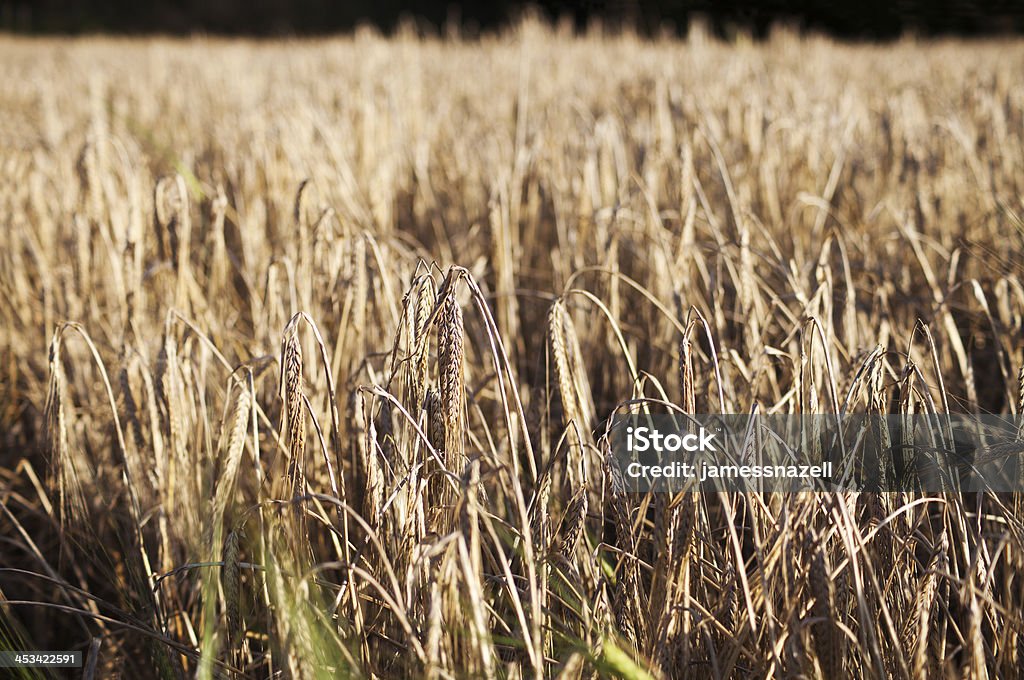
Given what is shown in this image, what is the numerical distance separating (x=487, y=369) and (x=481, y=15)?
1278 centimetres

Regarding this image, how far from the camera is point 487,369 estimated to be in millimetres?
1337

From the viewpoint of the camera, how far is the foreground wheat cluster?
78 centimetres

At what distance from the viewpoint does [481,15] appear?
1288 centimetres

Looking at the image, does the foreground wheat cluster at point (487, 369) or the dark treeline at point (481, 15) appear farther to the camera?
the dark treeline at point (481, 15)

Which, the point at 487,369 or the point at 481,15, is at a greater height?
the point at 481,15

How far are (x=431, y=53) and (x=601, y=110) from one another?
2.10 meters

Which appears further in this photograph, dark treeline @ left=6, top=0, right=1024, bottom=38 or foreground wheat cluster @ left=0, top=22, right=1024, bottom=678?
dark treeline @ left=6, top=0, right=1024, bottom=38

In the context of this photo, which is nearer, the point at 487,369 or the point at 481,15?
the point at 487,369

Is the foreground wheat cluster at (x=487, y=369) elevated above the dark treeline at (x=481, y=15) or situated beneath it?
situated beneath

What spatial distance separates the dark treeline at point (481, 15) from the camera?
8039mm

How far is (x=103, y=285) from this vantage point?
1693 millimetres

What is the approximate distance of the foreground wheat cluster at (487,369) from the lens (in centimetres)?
78

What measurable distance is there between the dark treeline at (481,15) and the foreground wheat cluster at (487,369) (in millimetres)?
5533

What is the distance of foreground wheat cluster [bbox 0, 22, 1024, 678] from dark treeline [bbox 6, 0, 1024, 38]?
5533 mm
